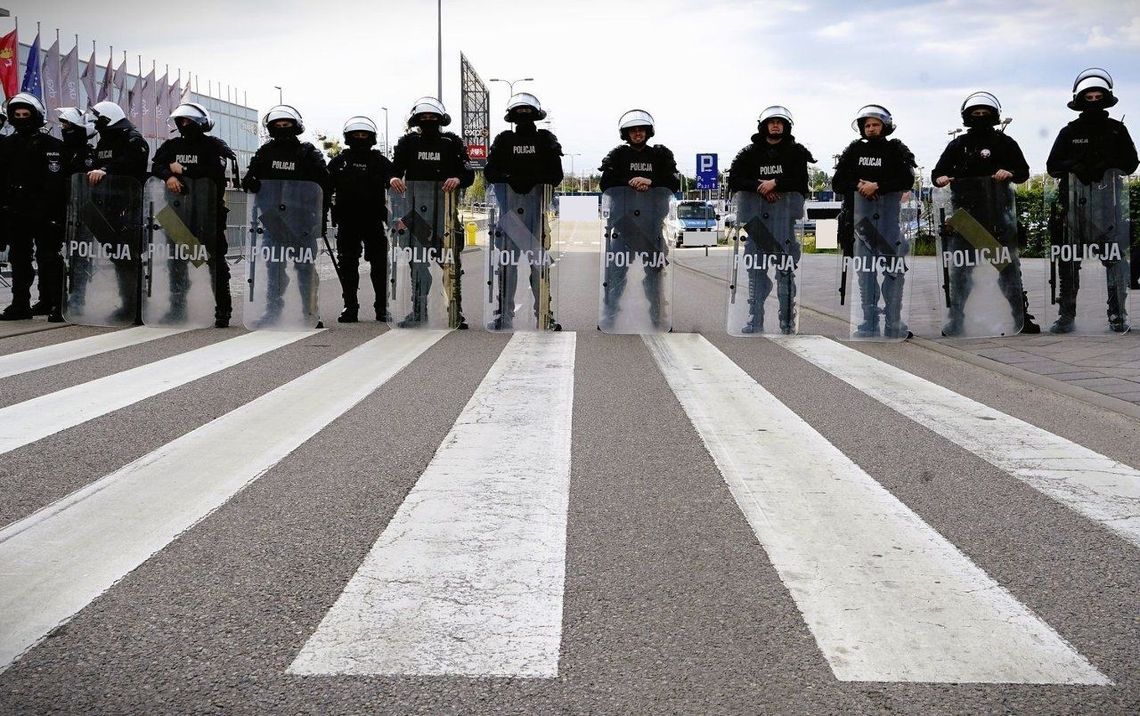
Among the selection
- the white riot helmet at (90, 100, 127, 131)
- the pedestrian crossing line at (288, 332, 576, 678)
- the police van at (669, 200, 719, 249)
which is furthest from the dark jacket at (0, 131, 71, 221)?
the police van at (669, 200, 719, 249)

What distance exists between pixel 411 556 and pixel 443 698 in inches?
48.8

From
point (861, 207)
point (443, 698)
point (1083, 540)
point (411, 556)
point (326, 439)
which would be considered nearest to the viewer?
point (443, 698)

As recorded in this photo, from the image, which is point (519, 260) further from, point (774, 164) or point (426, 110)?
point (774, 164)

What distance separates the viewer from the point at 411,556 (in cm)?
423

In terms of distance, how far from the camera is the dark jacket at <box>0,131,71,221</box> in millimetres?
12711

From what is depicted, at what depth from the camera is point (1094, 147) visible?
37.9ft

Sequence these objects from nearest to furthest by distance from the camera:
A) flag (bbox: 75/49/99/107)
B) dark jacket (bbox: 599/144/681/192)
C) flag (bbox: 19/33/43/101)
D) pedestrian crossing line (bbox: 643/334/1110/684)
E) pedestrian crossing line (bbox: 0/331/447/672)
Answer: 1. pedestrian crossing line (bbox: 643/334/1110/684)
2. pedestrian crossing line (bbox: 0/331/447/672)
3. dark jacket (bbox: 599/144/681/192)
4. flag (bbox: 19/33/43/101)
5. flag (bbox: 75/49/99/107)

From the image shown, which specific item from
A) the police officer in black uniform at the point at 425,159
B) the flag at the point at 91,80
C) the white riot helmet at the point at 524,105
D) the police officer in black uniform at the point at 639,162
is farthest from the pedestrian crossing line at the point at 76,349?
the flag at the point at 91,80

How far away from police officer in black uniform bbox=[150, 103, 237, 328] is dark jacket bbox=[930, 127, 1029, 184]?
297 inches

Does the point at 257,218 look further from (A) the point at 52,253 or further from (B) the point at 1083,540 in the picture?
(B) the point at 1083,540

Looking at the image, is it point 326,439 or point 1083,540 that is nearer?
point 1083,540

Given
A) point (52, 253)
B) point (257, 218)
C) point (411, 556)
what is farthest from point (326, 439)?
point (52, 253)

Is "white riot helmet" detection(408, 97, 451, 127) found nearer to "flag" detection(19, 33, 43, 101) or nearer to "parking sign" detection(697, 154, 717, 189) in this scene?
"parking sign" detection(697, 154, 717, 189)

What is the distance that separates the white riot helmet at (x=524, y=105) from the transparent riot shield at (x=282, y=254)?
7.44 ft
